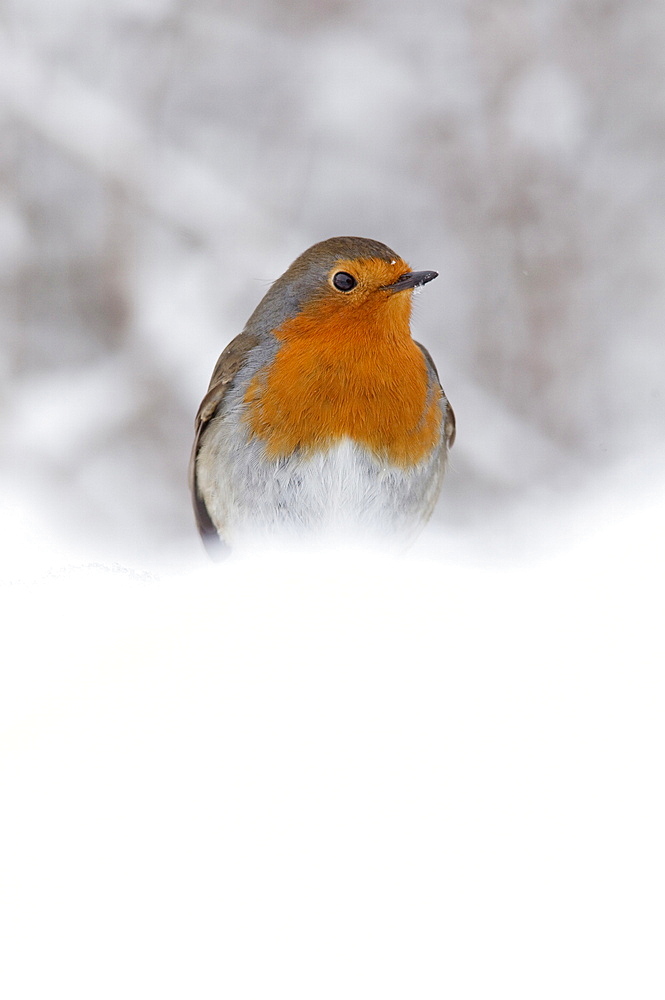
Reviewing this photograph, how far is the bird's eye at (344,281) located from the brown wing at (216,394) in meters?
0.24

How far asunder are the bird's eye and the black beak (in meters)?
0.07

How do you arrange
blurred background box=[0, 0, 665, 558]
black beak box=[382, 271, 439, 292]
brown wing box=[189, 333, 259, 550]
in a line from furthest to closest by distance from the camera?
1. blurred background box=[0, 0, 665, 558]
2. brown wing box=[189, 333, 259, 550]
3. black beak box=[382, 271, 439, 292]

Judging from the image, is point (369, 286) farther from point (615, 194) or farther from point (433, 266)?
point (615, 194)

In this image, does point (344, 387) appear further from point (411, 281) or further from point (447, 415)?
point (447, 415)

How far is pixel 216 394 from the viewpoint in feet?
7.16

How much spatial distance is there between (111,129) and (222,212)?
1.50ft

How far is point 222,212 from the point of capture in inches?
134

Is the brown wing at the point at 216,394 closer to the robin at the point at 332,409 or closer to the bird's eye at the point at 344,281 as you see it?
the robin at the point at 332,409

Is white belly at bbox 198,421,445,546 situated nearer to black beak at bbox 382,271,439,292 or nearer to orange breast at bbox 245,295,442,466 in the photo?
orange breast at bbox 245,295,442,466

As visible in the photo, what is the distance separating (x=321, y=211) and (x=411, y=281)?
1.75m

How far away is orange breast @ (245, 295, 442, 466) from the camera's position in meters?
1.97

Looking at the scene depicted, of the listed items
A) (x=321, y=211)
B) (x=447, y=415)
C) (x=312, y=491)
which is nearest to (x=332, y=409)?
(x=312, y=491)

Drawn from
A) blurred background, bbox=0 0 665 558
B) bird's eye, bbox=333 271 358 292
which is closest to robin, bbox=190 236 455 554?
bird's eye, bbox=333 271 358 292

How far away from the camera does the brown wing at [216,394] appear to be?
7.06 feet
